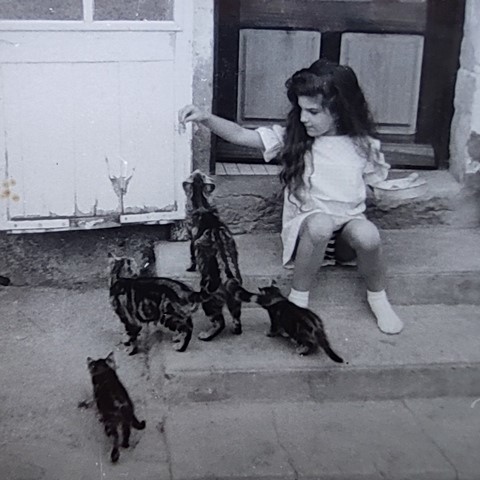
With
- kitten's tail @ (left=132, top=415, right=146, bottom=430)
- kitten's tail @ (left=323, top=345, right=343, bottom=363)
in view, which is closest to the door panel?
kitten's tail @ (left=323, top=345, right=343, bottom=363)

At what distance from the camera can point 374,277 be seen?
16.1 ft

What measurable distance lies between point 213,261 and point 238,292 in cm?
20

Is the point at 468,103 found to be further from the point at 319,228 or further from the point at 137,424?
the point at 137,424

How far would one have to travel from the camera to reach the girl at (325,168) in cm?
480

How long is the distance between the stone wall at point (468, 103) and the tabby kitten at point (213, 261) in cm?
176

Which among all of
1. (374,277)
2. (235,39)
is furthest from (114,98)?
(374,277)

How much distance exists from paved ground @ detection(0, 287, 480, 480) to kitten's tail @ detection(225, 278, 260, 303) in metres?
0.25

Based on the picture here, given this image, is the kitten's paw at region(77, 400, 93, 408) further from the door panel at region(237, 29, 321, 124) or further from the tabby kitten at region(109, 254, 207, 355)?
the door panel at region(237, 29, 321, 124)

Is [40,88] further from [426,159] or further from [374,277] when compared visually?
[426,159]

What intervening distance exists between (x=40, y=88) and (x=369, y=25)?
2039 millimetres

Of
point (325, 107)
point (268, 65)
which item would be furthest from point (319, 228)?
point (268, 65)

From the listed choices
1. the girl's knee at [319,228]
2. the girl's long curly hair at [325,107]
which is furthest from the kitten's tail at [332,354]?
the girl's long curly hair at [325,107]

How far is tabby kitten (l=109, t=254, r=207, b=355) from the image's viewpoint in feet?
14.8

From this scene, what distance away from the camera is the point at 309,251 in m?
4.78
